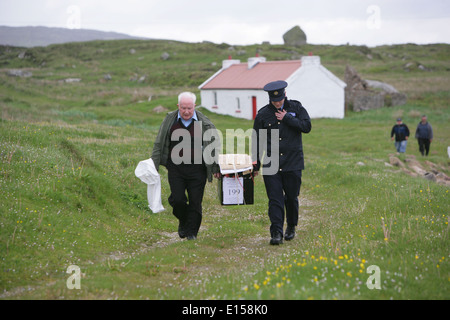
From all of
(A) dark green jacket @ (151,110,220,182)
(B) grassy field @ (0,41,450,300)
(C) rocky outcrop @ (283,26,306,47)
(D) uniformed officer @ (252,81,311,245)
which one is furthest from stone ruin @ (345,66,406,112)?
(C) rocky outcrop @ (283,26,306,47)

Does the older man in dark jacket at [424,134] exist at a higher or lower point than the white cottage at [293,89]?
lower

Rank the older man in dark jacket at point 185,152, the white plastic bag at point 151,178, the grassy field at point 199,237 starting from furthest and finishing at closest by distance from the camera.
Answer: the white plastic bag at point 151,178
the older man in dark jacket at point 185,152
the grassy field at point 199,237

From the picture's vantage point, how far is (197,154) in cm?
891

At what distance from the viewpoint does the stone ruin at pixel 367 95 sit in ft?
148

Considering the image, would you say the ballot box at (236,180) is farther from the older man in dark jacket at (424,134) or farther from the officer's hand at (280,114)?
the older man in dark jacket at (424,134)

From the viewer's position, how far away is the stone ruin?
148 ft

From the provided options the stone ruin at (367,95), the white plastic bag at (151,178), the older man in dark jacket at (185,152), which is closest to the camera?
the older man in dark jacket at (185,152)

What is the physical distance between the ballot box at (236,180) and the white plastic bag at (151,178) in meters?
1.33

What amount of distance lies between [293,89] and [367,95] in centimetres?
815

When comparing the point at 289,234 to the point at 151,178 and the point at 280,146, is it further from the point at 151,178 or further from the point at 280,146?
the point at 151,178

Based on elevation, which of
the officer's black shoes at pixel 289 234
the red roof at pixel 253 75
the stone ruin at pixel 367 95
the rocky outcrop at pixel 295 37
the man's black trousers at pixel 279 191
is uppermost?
the rocky outcrop at pixel 295 37

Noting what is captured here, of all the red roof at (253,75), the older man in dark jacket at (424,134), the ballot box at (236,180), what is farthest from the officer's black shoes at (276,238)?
the red roof at (253,75)

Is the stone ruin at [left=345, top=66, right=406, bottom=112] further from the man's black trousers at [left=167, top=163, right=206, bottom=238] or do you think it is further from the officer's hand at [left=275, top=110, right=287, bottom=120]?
the man's black trousers at [left=167, top=163, right=206, bottom=238]

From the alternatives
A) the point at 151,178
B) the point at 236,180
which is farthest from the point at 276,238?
the point at 151,178
